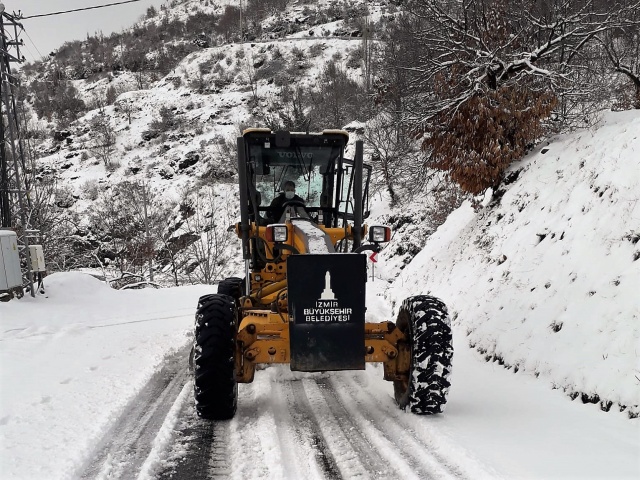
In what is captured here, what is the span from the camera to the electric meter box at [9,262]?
10430mm

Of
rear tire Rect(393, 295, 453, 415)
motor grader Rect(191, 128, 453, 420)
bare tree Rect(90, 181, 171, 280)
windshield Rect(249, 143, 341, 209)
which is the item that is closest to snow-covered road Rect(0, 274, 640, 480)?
rear tire Rect(393, 295, 453, 415)

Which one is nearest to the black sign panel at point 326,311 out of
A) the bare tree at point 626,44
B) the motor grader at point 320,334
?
the motor grader at point 320,334

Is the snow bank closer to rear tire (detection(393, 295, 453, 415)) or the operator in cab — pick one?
the operator in cab

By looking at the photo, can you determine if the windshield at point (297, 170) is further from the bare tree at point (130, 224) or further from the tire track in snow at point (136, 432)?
the bare tree at point (130, 224)

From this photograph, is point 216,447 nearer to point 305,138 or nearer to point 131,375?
point 131,375

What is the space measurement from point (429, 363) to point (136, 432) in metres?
2.50

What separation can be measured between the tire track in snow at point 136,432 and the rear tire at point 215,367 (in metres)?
0.46

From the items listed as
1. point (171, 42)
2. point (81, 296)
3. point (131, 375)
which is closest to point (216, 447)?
point (131, 375)

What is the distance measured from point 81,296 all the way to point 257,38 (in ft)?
165

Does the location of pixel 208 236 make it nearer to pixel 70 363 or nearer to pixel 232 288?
pixel 232 288

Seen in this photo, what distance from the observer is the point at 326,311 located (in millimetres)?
4195

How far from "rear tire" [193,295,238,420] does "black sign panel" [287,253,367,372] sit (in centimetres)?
55

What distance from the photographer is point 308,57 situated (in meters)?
48.0

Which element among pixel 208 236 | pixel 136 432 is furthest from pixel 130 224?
pixel 136 432
